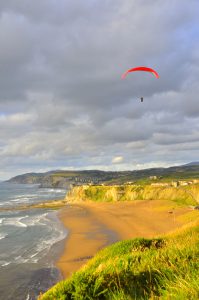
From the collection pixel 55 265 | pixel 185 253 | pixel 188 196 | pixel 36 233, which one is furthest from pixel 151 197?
pixel 185 253

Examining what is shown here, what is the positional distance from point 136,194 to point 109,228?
5156 centimetres

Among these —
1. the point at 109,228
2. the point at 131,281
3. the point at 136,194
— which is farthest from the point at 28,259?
the point at 136,194

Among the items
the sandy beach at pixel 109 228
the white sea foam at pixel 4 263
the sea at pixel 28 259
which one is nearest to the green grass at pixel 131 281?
the sea at pixel 28 259

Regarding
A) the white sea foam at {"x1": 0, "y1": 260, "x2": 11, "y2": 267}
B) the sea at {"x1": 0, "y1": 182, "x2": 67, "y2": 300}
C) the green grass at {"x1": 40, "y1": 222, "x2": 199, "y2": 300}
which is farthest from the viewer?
the white sea foam at {"x1": 0, "y1": 260, "x2": 11, "y2": 267}

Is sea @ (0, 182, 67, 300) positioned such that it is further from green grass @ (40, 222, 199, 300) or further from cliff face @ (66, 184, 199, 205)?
cliff face @ (66, 184, 199, 205)

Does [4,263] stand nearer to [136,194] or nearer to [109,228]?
[109,228]

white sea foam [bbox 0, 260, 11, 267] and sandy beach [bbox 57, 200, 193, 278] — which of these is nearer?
white sea foam [bbox 0, 260, 11, 267]

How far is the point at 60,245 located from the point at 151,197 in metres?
64.5

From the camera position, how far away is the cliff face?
93875 mm

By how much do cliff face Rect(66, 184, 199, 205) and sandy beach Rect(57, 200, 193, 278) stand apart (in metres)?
7.76

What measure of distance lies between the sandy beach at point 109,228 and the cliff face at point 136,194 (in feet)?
25.5

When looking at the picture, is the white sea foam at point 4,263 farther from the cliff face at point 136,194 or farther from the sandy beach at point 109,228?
the cliff face at point 136,194

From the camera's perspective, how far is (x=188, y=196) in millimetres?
93375

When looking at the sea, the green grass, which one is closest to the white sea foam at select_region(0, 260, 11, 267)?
the sea
